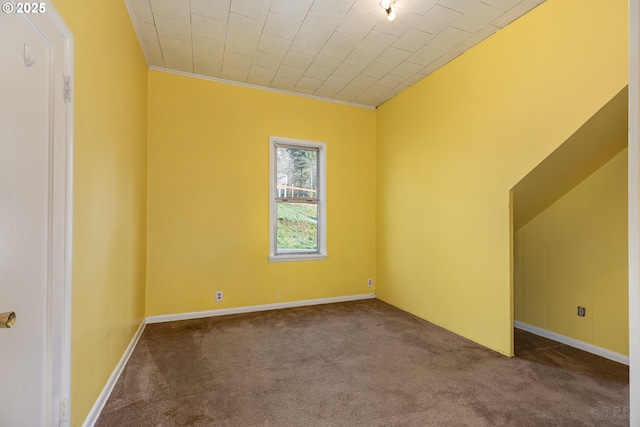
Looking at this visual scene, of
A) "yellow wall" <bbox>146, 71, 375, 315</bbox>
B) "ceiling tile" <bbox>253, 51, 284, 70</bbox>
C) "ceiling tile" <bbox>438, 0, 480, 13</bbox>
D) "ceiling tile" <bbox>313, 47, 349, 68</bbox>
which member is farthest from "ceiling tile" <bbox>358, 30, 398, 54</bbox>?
"yellow wall" <bbox>146, 71, 375, 315</bbox>

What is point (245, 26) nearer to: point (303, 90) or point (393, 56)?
point (303, 90)

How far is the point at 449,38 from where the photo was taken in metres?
2.82

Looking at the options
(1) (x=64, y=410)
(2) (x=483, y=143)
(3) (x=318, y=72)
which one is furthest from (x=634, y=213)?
(3) (x=318, y=72)

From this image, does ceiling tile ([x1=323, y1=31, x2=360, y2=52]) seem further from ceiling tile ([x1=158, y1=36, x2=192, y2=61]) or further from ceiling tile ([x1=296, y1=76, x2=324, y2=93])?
ceiling tile ([x1=158, y1=36, x2=192, y2=61])

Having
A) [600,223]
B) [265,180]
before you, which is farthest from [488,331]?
[265,180]

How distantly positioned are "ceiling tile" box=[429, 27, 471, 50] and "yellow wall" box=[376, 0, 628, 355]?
235 mm

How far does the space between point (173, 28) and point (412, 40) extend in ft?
7.37

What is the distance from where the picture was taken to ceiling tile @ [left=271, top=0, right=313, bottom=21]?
2.38m

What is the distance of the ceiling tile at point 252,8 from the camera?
2383 mm

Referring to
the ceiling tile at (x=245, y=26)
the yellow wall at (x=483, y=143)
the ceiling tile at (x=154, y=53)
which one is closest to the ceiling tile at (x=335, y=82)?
the yellow wall at (x=483, y=143)

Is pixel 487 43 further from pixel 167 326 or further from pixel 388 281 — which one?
pixel 167 326

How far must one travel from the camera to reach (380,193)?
175 inches

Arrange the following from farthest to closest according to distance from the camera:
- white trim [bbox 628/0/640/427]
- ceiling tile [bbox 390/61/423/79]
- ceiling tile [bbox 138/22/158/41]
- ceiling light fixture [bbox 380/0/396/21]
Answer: ceiling tile [bbox 390/61/423/79]
ceiling tile [bbox 138/22/158/41]
ceiling light fixture [bbox 380/0/396/21]
white trim [bbox 628/0/640/427]

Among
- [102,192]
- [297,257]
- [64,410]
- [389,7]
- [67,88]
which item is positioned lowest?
[64,410]
